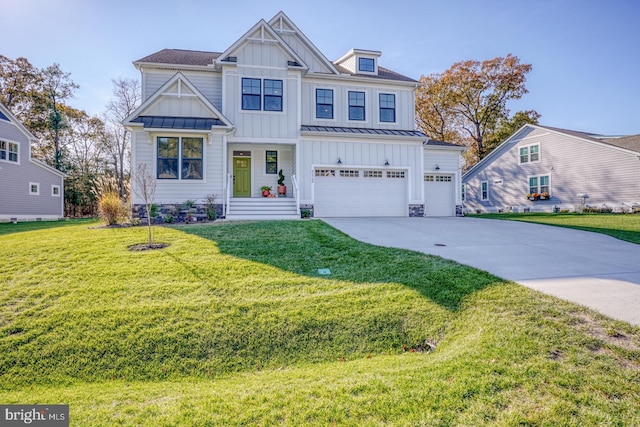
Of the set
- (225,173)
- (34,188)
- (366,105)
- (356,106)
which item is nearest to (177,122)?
(225,173)

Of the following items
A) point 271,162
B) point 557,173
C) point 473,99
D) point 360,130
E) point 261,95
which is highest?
point 473,99

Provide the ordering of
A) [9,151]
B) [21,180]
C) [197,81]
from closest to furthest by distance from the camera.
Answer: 1. [197,81]
2. [9,151]
3. [21,180]

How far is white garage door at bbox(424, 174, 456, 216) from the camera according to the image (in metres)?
16.4

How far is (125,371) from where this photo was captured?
3.83 m

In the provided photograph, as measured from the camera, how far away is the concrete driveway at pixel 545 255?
481cm

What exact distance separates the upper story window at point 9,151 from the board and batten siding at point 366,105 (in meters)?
16.8

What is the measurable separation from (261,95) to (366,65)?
19.5ft

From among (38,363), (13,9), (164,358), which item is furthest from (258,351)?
(13,9)

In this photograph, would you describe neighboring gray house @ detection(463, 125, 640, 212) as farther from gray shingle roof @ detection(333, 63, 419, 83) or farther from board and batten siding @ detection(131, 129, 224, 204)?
board and batten siding @ detection(131, 129, 224, 204)

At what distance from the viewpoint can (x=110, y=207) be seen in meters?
10.6

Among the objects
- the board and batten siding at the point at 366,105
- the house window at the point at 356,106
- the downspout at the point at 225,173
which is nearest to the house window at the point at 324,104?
the board and batten siding at the point at 366,105

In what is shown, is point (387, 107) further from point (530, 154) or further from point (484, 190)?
point (484, 190)

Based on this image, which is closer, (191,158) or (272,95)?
(191,158)

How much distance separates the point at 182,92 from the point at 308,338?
473 inches
